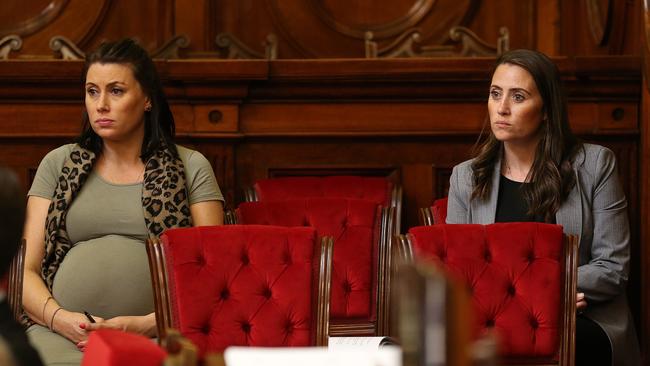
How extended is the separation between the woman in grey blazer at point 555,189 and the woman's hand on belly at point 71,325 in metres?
1.24

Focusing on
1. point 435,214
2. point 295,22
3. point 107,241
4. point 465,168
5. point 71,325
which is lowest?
point 71,325

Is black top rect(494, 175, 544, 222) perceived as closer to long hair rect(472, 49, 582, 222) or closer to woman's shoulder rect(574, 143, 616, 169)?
long hair rect(472, 49, 582, 222)

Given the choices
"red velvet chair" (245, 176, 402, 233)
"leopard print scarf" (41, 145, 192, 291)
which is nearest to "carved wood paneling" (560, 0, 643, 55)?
"red velvet chair" (245, 176, 402, 233)

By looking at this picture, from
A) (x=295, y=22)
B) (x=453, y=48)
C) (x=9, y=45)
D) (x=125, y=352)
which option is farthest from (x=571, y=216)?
(x=295, y=22)

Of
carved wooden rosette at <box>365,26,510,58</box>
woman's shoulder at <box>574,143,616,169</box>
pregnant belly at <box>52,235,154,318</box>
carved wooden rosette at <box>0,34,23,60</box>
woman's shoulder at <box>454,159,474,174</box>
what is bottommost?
pregnant belly at <box>52,235,154,318</box>

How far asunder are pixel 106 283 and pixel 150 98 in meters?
0.71

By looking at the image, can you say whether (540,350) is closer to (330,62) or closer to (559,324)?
(559,324)

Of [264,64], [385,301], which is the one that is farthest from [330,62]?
[385,301]

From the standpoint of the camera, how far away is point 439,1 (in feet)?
23.8

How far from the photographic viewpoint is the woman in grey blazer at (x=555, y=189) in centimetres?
353

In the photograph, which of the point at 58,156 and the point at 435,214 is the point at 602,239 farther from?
the point at 58,156

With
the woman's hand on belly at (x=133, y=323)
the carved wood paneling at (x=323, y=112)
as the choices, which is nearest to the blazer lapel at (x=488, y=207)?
the woman's hand on belly at (x=133, y=323)

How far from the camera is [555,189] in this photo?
364 centimetres

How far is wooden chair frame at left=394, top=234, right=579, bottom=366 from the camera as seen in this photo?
9.86ft
